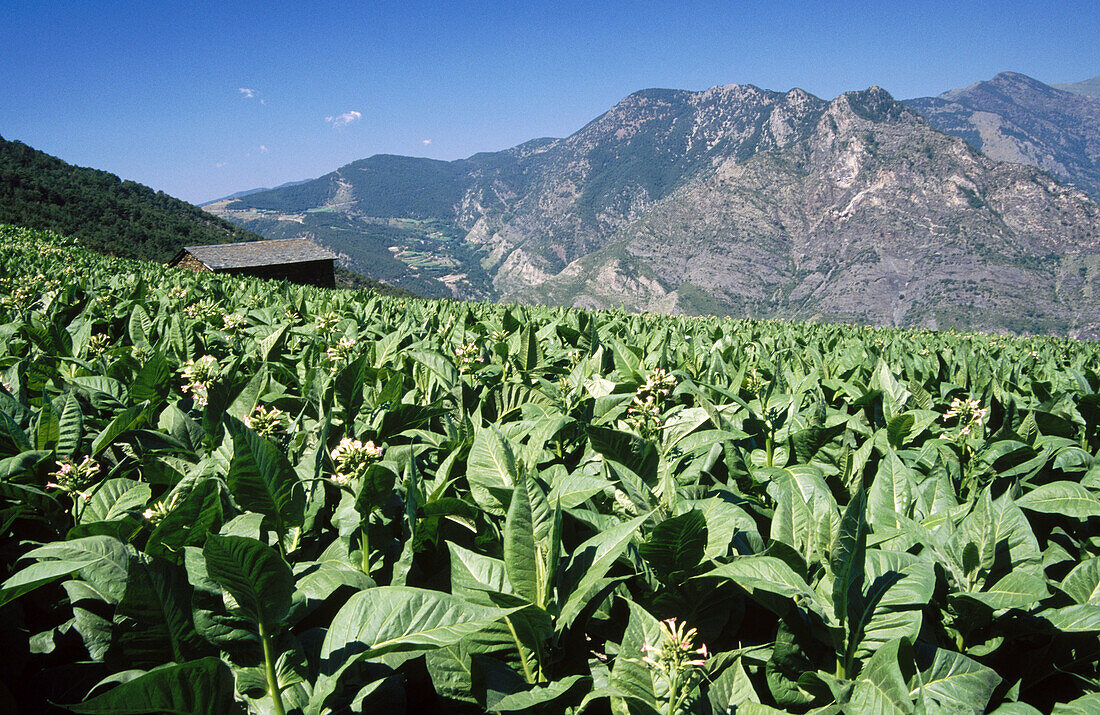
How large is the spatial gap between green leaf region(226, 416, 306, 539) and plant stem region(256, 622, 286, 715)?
37 centimetres

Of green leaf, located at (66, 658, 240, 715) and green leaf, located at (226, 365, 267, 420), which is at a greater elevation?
green leaf, located at (226, 365, 267, 420)

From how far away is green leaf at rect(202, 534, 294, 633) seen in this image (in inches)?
37.8

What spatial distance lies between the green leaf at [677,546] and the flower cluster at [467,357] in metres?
1.95

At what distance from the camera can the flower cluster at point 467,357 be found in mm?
3154

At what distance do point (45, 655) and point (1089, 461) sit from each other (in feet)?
11.2

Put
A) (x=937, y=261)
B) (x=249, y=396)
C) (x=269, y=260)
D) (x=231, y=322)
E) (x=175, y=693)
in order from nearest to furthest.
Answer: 1. (x=175, y=693)
2. (x=249, y=396)
3. (x=231, y=322)
4. (x=269, y=260)
5. (x=937, y=261)

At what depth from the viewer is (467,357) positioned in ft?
10.7

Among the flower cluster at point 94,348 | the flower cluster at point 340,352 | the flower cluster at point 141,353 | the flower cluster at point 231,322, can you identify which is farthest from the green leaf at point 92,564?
the flower cluster at point 231,322

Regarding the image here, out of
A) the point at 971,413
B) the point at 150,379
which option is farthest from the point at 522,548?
the point at 971,413

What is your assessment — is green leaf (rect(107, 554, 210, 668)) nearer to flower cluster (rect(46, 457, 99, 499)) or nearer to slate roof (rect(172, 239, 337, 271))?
flower cluster (rect(46, 457, 99, 499))

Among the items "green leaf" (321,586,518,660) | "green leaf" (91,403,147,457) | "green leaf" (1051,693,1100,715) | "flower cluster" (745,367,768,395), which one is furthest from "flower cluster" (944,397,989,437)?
"green leaf" (91,403,147,457)

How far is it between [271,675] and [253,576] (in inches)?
8.3

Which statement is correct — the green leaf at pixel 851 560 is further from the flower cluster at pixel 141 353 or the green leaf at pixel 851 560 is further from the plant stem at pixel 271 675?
the flower cluster at pixel 141 353

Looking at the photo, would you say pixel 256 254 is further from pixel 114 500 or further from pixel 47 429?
pixel 114 500
